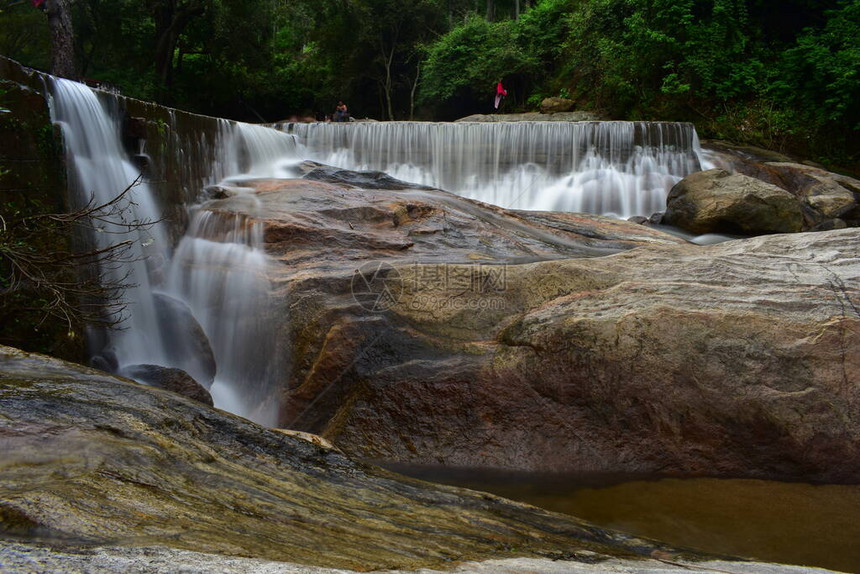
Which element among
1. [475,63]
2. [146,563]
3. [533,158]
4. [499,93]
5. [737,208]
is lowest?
[146,563]

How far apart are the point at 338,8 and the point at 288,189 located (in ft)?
72.0

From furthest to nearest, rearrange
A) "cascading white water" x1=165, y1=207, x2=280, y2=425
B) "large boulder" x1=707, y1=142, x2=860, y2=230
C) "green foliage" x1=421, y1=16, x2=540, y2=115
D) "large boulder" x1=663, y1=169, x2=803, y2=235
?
"green foliage" x1=421, y1=16, x2=540, y2=115 → "large boulder" x1=707, y1=142, x2=860, y2=230 → "large boulder" x1=663, y1=169, x2=803, y2=235 → "cascading white water" x1=165, y1=207, x2=280, y2=425

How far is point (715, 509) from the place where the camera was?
13.3 feet

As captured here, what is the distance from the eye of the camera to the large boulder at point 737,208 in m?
9.83

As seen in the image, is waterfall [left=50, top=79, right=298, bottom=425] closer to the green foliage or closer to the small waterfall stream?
the small waterfall stream

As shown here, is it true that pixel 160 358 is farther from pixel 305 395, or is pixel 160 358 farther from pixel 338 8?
pixel 338 8

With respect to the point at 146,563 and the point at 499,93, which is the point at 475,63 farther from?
the point at 146,563

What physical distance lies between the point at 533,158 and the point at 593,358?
1054 cm

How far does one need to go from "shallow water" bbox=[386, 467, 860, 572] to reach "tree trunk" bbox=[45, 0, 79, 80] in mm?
13275

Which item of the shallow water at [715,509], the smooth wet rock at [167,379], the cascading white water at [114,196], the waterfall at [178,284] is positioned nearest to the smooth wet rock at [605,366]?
the shallow water at [715,509]

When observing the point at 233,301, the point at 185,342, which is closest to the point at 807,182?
the point at 233,301

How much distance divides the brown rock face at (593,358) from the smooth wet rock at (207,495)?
1.42 m

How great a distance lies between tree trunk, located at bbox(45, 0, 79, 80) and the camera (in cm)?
1305

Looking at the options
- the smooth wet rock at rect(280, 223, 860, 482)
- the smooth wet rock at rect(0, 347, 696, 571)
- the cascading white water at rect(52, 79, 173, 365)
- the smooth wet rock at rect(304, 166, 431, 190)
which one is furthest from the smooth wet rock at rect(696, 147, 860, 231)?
the cascading white water at rect(52, 79, 173, 365)
